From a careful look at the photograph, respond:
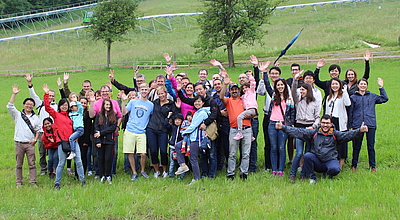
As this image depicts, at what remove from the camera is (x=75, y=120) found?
843 centimetres

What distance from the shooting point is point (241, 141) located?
8.22 meters

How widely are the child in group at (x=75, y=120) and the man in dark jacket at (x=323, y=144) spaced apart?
4.47 meters

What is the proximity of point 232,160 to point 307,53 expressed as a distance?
33.1 m

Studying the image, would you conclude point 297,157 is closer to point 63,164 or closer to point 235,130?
point 235,130

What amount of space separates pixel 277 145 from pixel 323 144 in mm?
1061

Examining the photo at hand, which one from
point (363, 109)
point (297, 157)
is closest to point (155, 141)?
point (297, 157)

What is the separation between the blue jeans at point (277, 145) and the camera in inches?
320

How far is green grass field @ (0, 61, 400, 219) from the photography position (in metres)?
6.31

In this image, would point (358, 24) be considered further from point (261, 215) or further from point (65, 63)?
point (261, 215)

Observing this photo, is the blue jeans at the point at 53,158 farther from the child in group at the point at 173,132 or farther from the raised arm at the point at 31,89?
the child in group at the point at 173,132

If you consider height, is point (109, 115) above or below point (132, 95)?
below

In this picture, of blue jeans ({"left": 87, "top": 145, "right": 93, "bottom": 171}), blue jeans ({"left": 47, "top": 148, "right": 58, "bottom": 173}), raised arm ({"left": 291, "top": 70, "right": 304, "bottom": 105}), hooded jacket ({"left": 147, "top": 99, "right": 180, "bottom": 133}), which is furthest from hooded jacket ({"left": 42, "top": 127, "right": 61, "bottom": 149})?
raised arm ({"left": 291, "top": 70, "right": 304, "bottom": 105})

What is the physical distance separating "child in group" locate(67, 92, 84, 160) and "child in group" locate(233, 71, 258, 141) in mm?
3559

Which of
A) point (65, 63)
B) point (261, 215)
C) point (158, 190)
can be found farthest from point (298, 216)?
point (65, 63)
